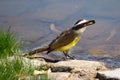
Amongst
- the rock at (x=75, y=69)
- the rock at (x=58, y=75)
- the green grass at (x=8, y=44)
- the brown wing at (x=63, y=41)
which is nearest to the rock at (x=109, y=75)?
the rock at (x=75, y=69)

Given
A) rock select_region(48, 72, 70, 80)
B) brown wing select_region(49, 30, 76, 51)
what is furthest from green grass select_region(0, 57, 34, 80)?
brown wing select_region(49, 30, 76, 51)

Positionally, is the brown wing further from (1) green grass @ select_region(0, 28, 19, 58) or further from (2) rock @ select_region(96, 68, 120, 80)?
(2) rock @ select_region(96, 68, 120, 80)

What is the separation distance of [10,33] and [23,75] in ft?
4.18

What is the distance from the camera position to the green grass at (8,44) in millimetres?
6423

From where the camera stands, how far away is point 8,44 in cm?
654

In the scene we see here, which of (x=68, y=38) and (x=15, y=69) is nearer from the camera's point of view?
(x=15, y=69)

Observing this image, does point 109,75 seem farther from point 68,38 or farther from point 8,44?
point 8,44

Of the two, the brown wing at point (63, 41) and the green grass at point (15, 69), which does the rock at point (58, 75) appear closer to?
the green grass at point (15, 69)

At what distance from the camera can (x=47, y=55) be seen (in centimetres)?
714

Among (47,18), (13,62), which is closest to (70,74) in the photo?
(13,62)

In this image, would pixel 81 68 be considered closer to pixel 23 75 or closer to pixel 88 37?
pixel 23 75

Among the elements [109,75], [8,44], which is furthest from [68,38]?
[109,75]

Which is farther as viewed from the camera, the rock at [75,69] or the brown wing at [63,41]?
the brown wing at [63,41]

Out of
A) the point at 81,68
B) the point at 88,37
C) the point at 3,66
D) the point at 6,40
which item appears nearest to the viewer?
the point at 3,66
